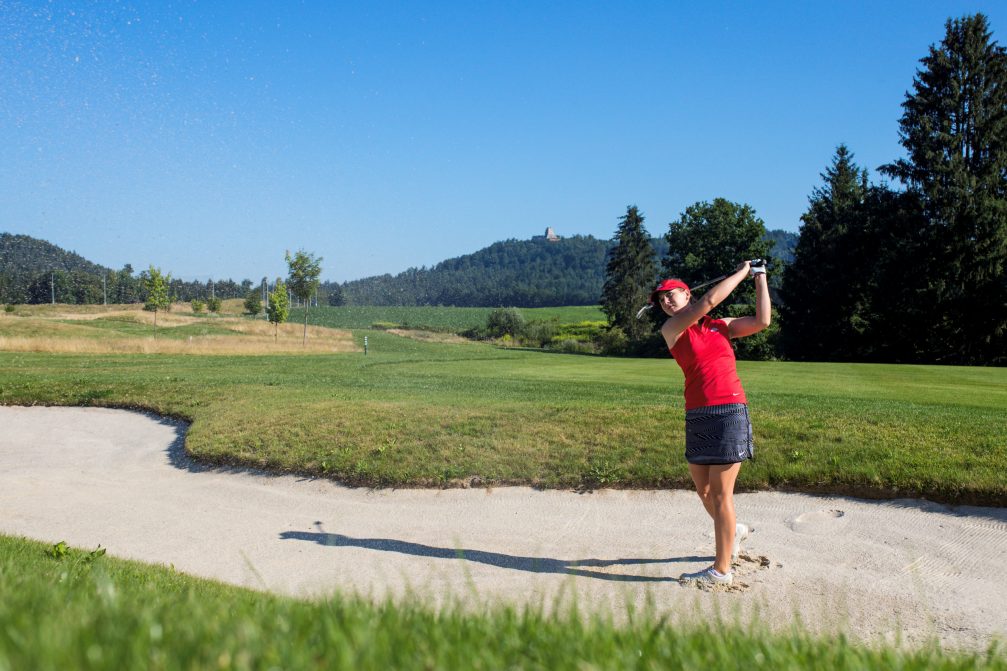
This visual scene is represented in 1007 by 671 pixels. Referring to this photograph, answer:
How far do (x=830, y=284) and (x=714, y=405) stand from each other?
51160mm

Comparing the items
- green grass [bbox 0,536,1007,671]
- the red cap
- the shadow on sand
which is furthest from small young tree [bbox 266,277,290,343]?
green grass [bbox 0,536,1007,671]

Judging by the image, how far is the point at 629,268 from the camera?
262 feet

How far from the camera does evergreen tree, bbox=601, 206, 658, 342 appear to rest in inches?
3059

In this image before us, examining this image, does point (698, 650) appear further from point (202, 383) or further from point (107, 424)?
point (202, 383)

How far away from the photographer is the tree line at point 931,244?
1727 inches

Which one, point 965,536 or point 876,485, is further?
point 876,485

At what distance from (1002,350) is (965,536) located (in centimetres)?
4337

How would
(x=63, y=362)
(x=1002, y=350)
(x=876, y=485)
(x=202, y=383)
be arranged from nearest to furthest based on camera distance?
(x=876, y=485), (x=202, y=383), (x=63, y=362), (x=1002, y=350)

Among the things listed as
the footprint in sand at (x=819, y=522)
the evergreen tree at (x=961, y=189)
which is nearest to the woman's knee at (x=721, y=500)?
the footprint in sand at (x=819, y=522)

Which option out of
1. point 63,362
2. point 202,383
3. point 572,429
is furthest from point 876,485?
point 63,362

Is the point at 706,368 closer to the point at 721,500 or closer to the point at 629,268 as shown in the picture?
the point at 721,500

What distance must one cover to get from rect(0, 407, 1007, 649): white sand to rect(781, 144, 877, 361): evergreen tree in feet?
154

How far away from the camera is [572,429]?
1135cm

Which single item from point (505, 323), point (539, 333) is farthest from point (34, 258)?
point (539, 333)
